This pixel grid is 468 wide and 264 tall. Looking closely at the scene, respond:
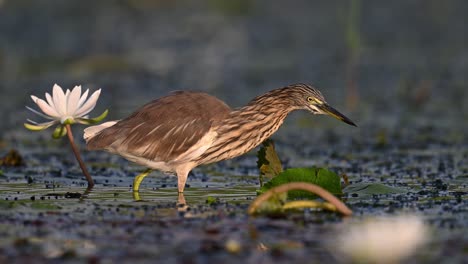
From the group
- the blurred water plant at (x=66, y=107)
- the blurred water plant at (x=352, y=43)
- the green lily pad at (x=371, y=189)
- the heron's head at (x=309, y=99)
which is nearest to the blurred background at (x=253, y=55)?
the blurred water plant at (x=352, y=43)

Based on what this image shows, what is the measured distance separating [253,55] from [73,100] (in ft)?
40.7

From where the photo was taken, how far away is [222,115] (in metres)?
8.54

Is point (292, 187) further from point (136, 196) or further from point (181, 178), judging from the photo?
point (136, 196)

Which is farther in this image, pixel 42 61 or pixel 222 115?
pixel 42 61

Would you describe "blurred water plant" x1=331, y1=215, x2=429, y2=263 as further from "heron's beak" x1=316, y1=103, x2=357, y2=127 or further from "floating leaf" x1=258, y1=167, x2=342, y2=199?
"heron's beak" x1=316, y1=103, x2=357, y2=127

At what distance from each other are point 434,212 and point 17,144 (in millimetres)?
6518

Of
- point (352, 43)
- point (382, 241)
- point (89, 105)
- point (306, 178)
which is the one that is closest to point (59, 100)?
point (89, 105)

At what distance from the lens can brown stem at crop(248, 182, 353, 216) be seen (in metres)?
6.76

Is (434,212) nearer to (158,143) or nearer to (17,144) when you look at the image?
(158,143)

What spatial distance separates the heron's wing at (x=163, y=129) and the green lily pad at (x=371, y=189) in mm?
1375

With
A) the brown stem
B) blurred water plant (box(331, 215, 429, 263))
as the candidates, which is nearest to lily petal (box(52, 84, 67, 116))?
the brown stem

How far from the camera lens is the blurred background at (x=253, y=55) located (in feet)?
47.2

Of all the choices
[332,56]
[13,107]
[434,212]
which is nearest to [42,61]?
[13,107]

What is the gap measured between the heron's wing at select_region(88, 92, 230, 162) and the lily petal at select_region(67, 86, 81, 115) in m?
0.36
